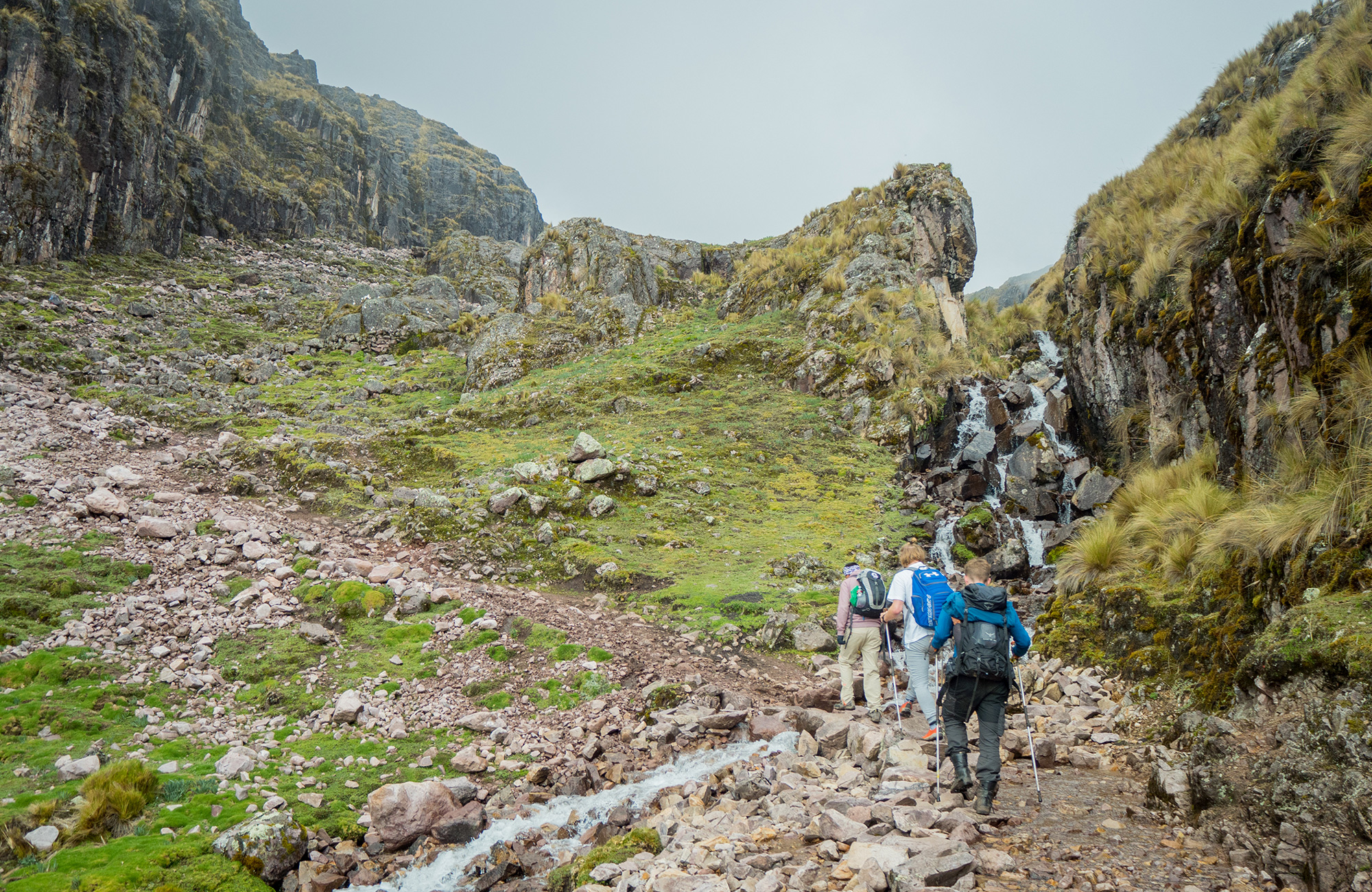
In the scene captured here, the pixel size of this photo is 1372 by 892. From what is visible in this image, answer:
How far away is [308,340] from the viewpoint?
3192 centimetres

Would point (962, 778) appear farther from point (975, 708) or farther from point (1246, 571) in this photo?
point (1246, 571)

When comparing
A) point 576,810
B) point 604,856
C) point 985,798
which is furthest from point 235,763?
point 985,798

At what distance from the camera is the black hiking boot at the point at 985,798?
15.5 ft

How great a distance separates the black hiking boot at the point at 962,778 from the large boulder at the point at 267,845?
6160 millimetres

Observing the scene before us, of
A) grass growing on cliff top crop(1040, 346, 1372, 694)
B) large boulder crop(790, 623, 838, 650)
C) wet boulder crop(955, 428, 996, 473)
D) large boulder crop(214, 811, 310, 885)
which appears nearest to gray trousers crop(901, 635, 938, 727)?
grass growing on cliff top crop(1040, 346, 1372, 694)

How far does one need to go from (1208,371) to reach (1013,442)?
730 centimetres

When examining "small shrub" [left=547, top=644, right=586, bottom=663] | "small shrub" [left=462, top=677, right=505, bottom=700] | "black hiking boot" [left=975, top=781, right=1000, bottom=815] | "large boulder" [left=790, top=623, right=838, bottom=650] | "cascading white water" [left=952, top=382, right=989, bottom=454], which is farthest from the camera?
"cascading white water" [left=952, top=382, right=989, bottom=454]

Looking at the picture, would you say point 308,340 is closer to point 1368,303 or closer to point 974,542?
point 974,542

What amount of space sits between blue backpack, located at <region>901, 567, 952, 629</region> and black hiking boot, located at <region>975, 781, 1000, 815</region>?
6.53 ft

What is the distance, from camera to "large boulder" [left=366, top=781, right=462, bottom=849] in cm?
595

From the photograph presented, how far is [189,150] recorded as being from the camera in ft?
154

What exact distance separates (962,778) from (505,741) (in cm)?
548

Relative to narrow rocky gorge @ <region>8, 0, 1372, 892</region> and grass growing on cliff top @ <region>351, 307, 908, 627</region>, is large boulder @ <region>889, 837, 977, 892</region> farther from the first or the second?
grass growing on cliff top @ <region>351, 307, 908, 627</region>

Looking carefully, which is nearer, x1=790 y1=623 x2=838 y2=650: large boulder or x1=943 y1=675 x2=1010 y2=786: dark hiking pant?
x1=943 y1=675 x2=1010 y2=786: dark hiking pant
